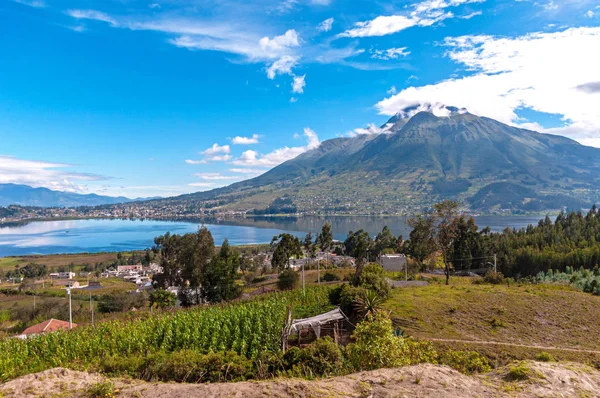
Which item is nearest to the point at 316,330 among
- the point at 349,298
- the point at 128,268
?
the point at 349,298

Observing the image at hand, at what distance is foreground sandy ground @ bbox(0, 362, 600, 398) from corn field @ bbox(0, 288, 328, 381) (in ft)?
19.0

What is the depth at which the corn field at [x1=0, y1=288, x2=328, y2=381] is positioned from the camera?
16578mm

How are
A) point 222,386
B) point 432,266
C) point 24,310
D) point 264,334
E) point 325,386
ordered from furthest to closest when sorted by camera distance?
point 432,266 < point 24,310 < point 264,334 < point 222,386 < point 325,386

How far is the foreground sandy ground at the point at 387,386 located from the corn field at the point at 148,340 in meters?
5.78

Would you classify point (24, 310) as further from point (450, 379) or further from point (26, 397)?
point (450, 379)

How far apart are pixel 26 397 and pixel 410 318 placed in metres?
18.6

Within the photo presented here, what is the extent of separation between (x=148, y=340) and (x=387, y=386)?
45.1 ft

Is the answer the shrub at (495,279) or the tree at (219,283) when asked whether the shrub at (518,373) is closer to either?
the shrub at (495,279)

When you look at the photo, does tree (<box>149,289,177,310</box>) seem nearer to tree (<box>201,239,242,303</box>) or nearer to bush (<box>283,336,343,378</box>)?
tree (<box>201,239,242,303</box>)

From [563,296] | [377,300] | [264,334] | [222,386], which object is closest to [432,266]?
[563,296]

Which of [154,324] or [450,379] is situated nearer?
[450,379]

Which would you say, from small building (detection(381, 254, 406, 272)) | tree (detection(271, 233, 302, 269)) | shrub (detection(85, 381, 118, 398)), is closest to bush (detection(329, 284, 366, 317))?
shrub (detection(85, 381, 118, 398))

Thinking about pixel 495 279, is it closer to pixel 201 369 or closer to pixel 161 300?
pixel 201 369

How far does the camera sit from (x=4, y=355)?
15945 millimetres
